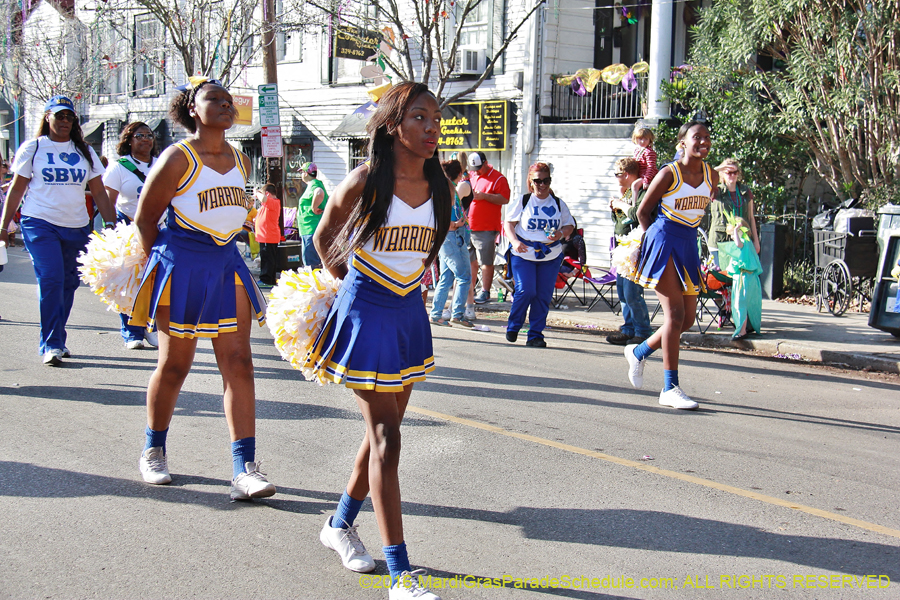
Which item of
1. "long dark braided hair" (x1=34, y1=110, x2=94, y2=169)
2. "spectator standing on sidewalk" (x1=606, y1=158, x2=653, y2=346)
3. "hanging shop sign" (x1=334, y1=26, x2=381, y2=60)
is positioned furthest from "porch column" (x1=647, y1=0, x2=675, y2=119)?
"long dark braided hair" (x1=34, y1=110, x2=94, y2=169)

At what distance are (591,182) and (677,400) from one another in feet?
35.9

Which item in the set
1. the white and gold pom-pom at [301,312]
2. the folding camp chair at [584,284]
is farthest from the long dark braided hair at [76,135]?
the folding camp chair at [584,284]

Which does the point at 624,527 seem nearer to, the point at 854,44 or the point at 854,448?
the point at 854,448

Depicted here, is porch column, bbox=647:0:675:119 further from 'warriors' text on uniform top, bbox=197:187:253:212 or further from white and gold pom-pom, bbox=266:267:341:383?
white and gold pom-pom, bbox=266:267:341:383

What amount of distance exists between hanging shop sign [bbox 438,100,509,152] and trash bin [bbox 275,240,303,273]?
490 centimetres

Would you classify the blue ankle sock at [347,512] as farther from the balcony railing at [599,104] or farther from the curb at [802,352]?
the balcony railing at [599,104]

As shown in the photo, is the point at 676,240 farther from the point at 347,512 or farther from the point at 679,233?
the point at 347,512

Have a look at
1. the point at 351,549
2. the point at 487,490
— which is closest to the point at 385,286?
the point at 351,549

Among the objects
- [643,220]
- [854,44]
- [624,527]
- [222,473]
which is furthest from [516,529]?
[854,44]

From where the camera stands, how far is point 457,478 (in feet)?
15.7

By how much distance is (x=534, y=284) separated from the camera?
9031mm

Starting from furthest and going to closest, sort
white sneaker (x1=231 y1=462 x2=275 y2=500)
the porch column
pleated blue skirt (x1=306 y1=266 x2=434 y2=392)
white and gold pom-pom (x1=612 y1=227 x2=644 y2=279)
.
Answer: the porch column, white and gold pom-pom (x1=612 y1=227 x2=644 y2=279), white sneaker (x1=231 y1=462 x2=275 y2=500), pleated blue skirt (x1=306 y1=266 x2=434 y2=392)

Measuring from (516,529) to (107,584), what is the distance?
1.74m

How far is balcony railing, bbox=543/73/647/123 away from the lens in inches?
664
